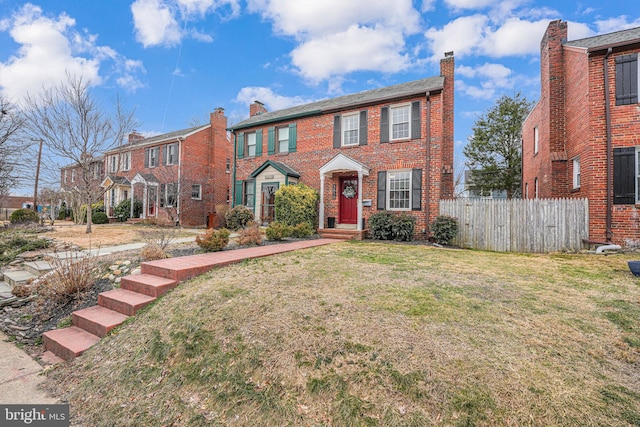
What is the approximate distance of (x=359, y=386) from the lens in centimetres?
218

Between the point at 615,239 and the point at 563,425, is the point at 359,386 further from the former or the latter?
the point at 615,239

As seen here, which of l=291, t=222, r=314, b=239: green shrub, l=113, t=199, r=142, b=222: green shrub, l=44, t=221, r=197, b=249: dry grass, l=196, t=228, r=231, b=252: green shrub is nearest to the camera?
l=196, t=228, r=231, b=252: green shrub

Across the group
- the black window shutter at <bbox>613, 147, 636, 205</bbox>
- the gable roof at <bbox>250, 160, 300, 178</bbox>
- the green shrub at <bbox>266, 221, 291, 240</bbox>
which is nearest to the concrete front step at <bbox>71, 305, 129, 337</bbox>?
the green shrub at <bbox>266, 221, 291, 240</bbox>

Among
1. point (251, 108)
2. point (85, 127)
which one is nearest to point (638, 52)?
point (251, 108)

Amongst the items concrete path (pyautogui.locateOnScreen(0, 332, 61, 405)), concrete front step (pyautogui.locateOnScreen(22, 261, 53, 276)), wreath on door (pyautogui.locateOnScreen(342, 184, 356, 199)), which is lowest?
concrete path (pyautogui.locateOnScreen(0, 332, 61, 405))

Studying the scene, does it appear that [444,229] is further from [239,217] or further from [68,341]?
[68,341]

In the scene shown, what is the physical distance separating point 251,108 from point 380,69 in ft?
28.0

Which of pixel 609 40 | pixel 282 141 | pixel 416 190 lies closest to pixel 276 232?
pixel 416 190

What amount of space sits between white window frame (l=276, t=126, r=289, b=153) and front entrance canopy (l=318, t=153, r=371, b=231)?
3.23 metres

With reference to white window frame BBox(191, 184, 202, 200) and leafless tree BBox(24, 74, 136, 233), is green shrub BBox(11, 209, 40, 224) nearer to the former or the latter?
leafless tree BBox(24, 74, 136, 233)

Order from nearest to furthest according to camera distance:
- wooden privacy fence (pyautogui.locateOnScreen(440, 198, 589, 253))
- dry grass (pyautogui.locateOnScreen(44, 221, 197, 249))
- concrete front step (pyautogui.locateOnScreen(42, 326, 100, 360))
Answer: concrete front step (pyautogui.locateOnScreen(42, 326, 100, 360))
wooden privacy fence (pyautogui.locateOnScreen(440, 198, 589, 253))
dry grass (pyautogui.locateOnScreen(44, 221, 197, 249))

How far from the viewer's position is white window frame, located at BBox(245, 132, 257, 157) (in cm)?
1556

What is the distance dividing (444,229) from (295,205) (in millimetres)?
5808

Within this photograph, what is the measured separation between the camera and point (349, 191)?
40.6 ft
